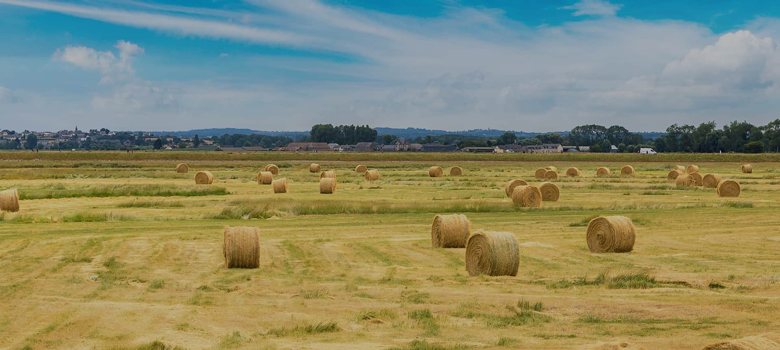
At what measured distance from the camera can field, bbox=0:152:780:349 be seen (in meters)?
15.8

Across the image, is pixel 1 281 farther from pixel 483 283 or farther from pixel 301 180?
pixel 301 180


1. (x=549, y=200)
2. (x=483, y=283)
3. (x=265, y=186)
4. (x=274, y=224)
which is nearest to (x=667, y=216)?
(x=549, y=200)

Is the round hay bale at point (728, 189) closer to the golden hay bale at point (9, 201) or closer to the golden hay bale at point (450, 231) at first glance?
the golden hay bale at point (450, 231)

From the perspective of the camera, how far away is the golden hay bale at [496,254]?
2223 cm

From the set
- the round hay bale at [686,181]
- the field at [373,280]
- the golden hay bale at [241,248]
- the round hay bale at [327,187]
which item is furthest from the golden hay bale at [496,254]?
the round hay bale at [686,181]

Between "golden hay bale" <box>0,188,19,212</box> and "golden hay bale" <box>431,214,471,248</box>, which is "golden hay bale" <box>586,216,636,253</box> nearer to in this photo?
"golden hay bale" <box>431,214,471,248</box>

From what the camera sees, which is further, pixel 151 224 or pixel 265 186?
pixel 265 186

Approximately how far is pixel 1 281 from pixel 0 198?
69.2 ft

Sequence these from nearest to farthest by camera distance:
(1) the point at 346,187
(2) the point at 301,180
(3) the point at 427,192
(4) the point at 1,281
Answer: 1. (4) the point at 1,281
2. (3) the point at 427,192
3. (1) the point at 346,187
4. (2) the point at 301,180

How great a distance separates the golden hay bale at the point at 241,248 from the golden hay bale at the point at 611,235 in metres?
9.66

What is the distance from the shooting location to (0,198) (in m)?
41.7

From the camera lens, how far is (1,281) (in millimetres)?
22094

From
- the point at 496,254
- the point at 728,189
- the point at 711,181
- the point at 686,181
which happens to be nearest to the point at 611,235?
the point at 496,254

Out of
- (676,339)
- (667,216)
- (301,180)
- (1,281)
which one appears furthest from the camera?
(301,180)
